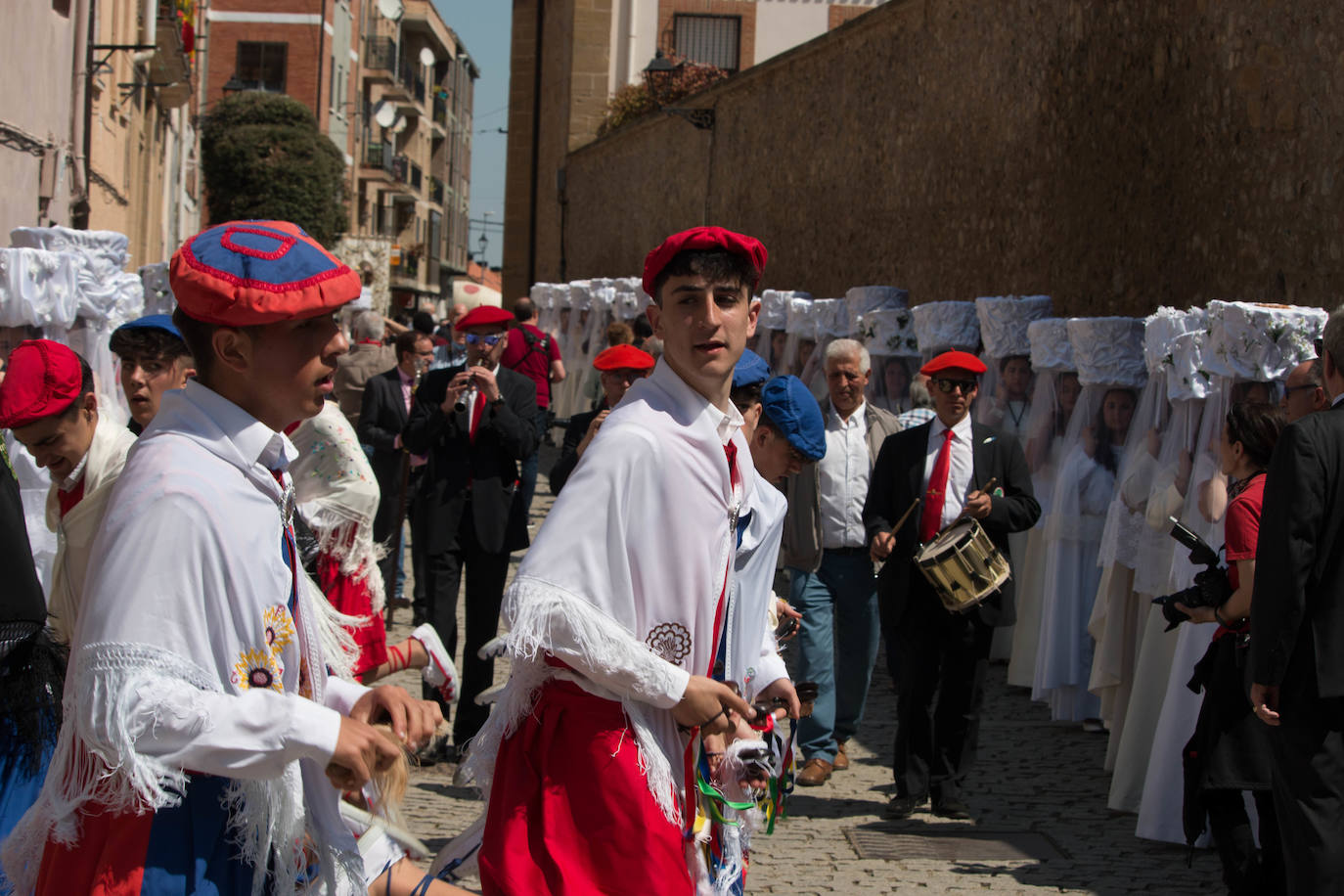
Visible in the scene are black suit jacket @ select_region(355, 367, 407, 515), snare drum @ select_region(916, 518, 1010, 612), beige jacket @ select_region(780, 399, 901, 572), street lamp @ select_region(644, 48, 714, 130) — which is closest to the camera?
snare drum @ select_region(916, 518, 1010, 612)

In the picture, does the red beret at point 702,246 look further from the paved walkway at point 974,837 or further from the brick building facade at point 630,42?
→ the brick building facade at point 630,42

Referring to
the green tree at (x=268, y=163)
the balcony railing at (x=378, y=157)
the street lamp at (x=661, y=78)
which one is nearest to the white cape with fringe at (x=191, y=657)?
the street lamp at (x=661, y=78)

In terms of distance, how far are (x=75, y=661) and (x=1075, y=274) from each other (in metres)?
11.0

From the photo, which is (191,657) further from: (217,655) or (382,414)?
(382,414)

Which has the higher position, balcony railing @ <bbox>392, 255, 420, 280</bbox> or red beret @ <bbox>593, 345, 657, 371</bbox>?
balcony railing @ <bbox>392, 255, 420, 280</bbox>

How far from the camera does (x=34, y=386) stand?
426 cm

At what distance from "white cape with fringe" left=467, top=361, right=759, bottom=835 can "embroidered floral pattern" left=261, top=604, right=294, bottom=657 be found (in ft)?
2.00

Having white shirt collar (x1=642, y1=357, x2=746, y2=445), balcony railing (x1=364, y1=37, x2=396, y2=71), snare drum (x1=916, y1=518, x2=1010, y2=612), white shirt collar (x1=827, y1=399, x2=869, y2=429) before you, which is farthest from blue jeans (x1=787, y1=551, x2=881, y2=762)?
balcony railing (x1=364, y1=37, x2=396, y2=71)

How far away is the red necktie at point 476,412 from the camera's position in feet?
23.8

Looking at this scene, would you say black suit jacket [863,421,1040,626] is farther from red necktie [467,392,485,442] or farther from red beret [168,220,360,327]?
red beret [168,220,360,327]

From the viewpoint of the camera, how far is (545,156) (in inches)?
1547

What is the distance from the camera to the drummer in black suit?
6.54 m

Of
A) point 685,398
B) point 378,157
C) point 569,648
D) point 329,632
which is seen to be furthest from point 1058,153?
point 378,157

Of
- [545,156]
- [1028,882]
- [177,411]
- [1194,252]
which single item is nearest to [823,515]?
[1028,882]
